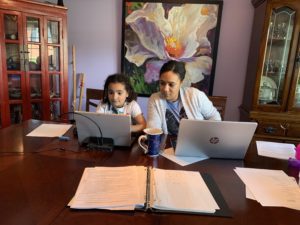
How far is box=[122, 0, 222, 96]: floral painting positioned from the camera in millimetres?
2520

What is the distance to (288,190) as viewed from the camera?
89 cm

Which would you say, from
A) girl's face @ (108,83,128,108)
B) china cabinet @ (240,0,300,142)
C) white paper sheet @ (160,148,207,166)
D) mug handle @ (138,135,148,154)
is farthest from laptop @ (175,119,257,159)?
china cabinet @ (240,0,300,142)

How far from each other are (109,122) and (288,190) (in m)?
0.79

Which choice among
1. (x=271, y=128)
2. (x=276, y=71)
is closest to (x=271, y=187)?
(x=271, y=128)

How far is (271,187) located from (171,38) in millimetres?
2029

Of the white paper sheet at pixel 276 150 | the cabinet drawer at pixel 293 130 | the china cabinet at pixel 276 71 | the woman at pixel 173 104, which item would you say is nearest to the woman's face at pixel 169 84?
the woman at pixel 173 104

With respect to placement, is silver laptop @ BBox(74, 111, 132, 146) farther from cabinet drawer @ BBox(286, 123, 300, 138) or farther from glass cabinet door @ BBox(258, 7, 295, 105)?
cabinet drawer @ BBox(286, 123, 300, 138)

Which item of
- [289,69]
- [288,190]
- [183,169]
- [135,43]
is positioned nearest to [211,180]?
[183,169]

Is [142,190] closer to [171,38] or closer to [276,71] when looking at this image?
[276,71]

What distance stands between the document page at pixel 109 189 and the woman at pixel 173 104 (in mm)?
588

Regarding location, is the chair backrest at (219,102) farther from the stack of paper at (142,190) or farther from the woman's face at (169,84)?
the stack of paper at (142,190)

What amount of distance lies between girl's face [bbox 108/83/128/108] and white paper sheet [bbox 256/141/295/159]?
89 centimetres

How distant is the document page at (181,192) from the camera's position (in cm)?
75

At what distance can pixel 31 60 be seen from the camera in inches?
99.1
